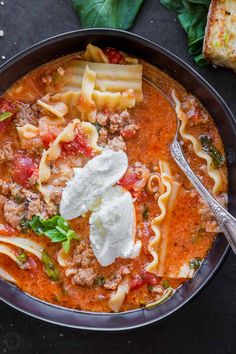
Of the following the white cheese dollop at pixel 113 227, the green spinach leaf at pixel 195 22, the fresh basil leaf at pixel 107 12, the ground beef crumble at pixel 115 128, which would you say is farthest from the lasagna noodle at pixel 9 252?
the green spinach leaf at pixel 195 22

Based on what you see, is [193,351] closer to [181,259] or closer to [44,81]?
[181,259]

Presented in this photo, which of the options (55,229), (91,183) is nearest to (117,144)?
(91,183)

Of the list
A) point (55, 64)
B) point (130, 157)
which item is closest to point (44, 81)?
point (55, 64)

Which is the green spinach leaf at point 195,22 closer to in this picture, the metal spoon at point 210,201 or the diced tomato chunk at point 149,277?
the metal spoon at point 210,201

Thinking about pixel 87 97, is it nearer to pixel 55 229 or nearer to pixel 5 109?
pixel 5 109

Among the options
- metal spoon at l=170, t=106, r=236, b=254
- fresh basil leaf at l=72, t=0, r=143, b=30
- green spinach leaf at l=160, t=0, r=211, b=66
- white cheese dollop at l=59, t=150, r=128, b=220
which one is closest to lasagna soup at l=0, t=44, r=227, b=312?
white cheese dollop at l=59, t=150, r=128, b=220

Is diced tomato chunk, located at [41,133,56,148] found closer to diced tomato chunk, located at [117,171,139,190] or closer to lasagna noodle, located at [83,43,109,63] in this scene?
diced tomato chunk, located at [117,171,139,190]
